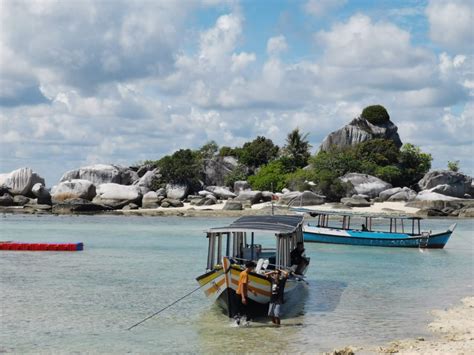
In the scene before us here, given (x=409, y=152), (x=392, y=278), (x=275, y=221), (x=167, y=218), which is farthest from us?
(x=409, y=152)

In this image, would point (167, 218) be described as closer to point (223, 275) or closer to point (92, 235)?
point (92, 235)

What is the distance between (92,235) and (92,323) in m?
27.0

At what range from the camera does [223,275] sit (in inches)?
639

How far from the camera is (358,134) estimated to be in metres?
87.2

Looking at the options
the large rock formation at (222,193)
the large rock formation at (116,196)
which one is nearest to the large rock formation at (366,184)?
the large rock formation at (222,193)

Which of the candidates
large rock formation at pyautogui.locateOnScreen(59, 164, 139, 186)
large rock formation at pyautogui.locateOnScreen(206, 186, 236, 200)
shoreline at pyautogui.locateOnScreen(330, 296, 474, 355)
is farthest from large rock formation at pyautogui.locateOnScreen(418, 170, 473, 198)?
shoreline at pyautogui.locateOnScreen(330, 296, 474, 355)

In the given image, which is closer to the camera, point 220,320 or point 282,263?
point 220,320

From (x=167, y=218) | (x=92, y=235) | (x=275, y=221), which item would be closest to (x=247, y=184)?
(x=167, y=218)

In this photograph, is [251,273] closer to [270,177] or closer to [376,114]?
[270,177]

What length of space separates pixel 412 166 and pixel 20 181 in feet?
154

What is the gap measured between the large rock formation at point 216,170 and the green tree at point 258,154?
1.70 m

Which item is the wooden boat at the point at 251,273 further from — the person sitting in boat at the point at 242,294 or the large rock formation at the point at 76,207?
the large rock formation at the point at 76,207

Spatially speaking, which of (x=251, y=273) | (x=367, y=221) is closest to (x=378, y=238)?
(x=367, y=221)

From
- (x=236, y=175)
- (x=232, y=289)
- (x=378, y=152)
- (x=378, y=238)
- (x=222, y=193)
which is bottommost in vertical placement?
(x=378, y=238)
